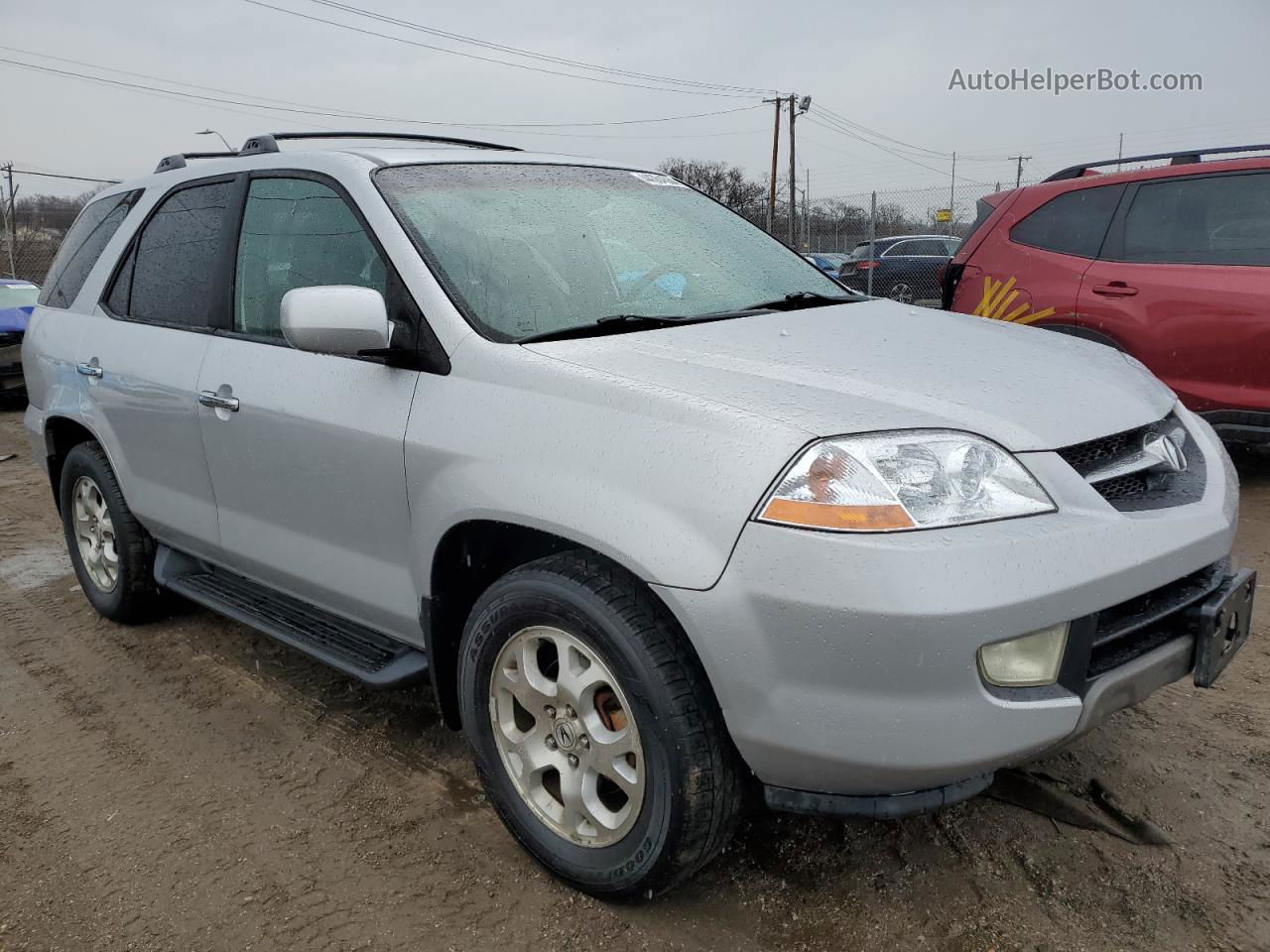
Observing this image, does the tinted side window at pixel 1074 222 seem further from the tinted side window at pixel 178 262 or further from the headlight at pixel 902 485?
the tinted side window at pixel 178 262

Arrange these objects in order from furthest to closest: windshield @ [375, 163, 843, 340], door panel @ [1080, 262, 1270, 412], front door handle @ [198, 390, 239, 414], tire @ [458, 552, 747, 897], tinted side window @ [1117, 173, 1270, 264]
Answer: tinted side window @ [1117, 173, 1270, 264], door panel @ [1080, 262, 1270, 412], front door handle @ [198, 390, 239, 414], windshield @ [375, 163, 843, 340], tire @ [458, 552, 747, 897]

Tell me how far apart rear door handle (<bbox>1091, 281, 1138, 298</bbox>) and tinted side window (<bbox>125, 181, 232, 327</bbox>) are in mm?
4499

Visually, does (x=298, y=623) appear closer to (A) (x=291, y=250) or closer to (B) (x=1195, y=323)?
(A) (x=291, y=250)

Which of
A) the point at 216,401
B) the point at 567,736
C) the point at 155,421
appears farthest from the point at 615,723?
the point at 155,421

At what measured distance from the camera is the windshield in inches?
102

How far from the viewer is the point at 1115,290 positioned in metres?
5.52

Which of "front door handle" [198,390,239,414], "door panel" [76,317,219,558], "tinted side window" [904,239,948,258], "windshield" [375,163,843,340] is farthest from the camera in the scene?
"tinted side window" [904,239,948,258]

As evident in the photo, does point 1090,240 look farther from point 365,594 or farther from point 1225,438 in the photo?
point 365,594

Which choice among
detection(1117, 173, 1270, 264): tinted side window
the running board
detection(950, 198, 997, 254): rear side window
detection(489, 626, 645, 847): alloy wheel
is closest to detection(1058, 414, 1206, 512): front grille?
detection(489, 626, 645, 847): alloy wheel

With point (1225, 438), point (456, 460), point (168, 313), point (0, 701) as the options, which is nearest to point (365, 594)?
point (456, 460)

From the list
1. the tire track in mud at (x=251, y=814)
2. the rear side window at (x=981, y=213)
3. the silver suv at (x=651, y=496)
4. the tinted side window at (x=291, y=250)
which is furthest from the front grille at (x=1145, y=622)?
the rear side window at (x=981, y=213)

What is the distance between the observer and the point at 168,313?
11.7 ft

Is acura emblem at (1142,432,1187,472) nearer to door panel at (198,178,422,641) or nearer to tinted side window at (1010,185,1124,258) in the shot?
door panel at (198,178,422,641)

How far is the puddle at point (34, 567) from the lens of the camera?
16.4 feet
